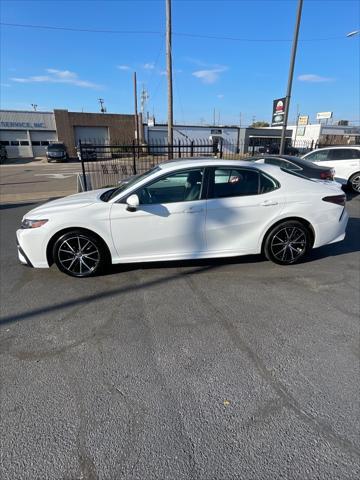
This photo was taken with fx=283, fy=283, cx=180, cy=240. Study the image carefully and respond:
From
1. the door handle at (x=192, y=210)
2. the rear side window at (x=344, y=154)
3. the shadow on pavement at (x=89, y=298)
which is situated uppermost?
the rear side window at (x=344, y=154)

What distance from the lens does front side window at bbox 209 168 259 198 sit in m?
3.85

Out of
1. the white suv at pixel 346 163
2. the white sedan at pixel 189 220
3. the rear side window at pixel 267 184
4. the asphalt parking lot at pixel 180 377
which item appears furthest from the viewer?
the white suv at pixel 346 163

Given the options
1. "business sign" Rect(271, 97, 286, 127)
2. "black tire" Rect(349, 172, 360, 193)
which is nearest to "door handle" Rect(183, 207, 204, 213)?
"black tire" Rect(349, 172, 360, 193)

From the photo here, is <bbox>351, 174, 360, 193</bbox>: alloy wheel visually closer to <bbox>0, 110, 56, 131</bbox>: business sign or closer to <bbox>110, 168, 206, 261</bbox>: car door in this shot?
<bbox>110, 168, 206, 261</bbox>: car door

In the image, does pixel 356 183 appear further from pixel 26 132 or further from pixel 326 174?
pixel 26 132

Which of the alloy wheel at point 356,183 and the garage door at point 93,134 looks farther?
the garage door at point 93,134

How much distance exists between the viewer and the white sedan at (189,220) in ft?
12.0

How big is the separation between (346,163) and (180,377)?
1050 centimetres

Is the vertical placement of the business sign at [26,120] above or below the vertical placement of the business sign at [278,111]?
above

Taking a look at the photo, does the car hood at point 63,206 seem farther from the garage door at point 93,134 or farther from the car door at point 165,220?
the garage door at point 93,134

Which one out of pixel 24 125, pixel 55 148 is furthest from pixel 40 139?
pixel 55 148

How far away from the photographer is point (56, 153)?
103 ft

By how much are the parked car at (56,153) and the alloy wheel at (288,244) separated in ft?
107

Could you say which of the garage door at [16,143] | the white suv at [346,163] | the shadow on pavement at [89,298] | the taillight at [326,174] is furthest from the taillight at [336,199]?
the garage door at [16,143]
